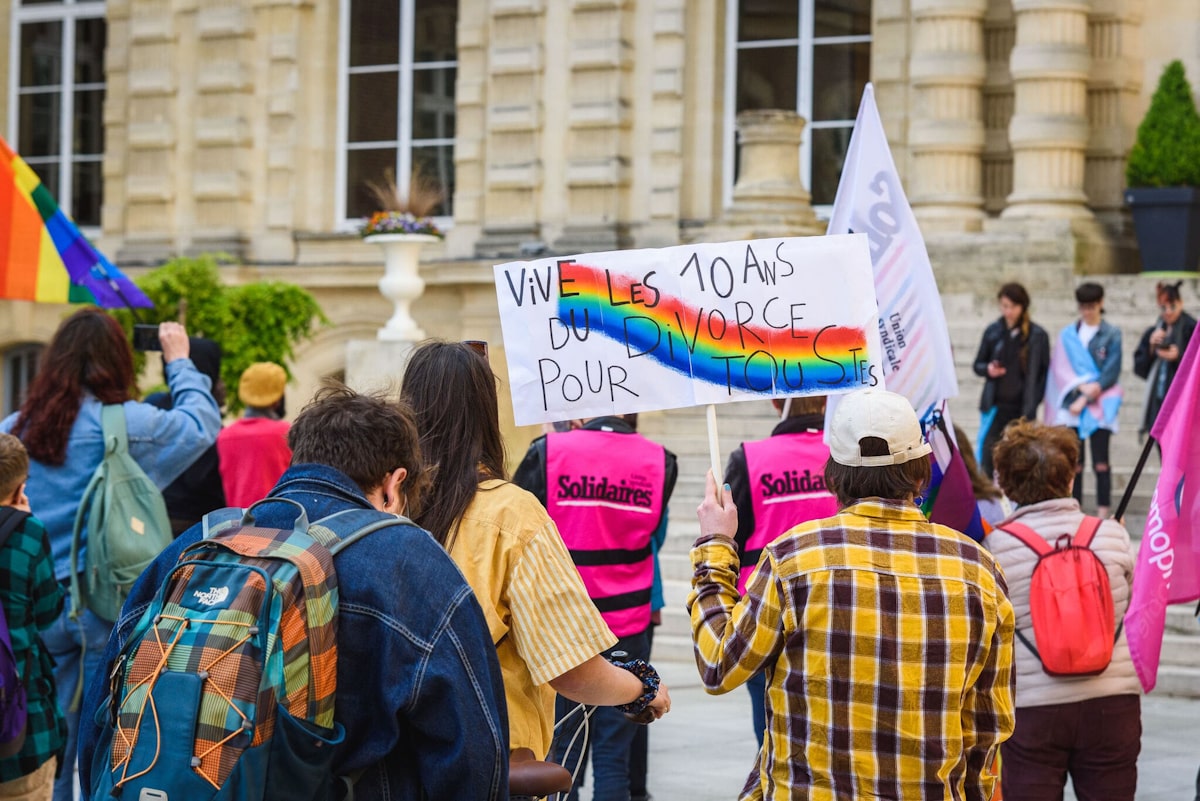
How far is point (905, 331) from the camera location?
5.41m

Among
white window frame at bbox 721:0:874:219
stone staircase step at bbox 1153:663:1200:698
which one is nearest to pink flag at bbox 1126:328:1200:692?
stone staircase step at bbox 1153:663:1200:698

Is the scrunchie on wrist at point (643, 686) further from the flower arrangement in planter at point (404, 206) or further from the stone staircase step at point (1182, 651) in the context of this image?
the flower arrangement in planter at point (404, 206)

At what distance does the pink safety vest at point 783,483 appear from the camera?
564 cm

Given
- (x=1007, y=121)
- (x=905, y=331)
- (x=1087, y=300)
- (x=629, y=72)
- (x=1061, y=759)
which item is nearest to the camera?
(x=1061, y=759)

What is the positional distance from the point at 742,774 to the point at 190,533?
4.68 m

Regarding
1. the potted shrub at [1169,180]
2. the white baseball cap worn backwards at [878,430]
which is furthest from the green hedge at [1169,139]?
the white baseball cap worn backwards at [878,430]

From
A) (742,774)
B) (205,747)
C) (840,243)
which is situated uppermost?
(840,243)

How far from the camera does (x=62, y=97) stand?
20.6 m

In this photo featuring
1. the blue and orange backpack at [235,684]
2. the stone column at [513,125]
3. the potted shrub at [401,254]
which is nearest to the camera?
the blue and orange backpack at [235,684]

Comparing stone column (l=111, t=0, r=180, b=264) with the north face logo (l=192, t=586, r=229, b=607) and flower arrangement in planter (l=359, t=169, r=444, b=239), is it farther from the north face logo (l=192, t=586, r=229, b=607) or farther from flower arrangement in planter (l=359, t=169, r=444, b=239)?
the north face logo (l=192, t=586, r=229, b=607)

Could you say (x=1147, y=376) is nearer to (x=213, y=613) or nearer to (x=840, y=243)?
(x=840, y=243)

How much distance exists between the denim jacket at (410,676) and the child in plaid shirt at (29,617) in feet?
6.88

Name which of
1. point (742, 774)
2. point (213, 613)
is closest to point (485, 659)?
point (213, 613)

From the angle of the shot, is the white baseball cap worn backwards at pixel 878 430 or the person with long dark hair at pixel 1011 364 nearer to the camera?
the white baseball cap worn backwards at pixel 878 430
